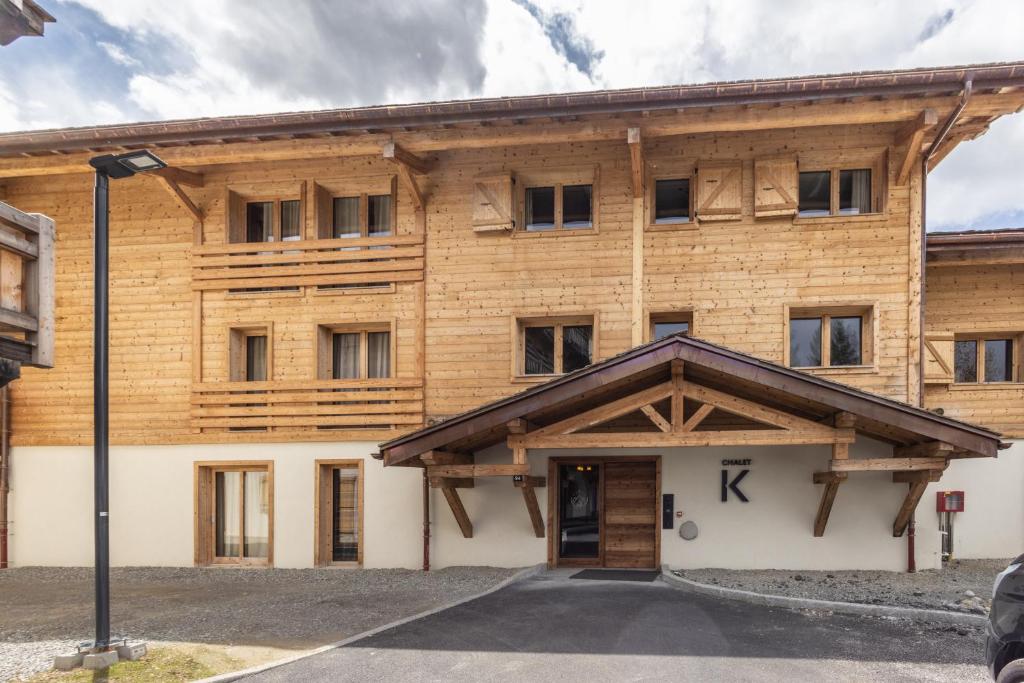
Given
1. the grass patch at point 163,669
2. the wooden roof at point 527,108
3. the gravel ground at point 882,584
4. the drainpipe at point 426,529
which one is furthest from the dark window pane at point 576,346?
the grass patch at point 163,669

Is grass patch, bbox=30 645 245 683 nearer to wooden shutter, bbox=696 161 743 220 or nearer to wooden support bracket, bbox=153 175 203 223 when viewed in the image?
wooden support bracket, bbox=153 175 203 223

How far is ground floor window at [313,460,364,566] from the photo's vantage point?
12.4m

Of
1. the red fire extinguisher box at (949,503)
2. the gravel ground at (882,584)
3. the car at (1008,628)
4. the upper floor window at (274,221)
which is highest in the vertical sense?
the upper floor window at (274,221)

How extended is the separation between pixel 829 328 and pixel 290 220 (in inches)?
420

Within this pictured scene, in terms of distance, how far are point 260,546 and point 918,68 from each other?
1430 cm

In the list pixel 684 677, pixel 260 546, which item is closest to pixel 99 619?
pixel 684 677

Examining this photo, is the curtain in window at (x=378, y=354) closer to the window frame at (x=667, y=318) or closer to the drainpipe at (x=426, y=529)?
the drainpipe at (x=426, y=529)

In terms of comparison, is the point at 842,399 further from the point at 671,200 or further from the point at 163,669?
the point at 163,669

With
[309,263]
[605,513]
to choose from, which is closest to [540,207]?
[309,263]

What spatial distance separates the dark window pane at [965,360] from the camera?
13453 mm

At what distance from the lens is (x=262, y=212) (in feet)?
44.5

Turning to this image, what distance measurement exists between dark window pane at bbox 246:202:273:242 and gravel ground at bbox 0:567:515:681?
661 cm

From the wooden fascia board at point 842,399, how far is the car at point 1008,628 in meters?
5.09

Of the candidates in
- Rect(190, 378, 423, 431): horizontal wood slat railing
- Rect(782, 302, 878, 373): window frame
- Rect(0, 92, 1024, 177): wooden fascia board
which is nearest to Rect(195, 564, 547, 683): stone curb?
Rect(190, 378, 423, 431): horizontal wood slat railing
